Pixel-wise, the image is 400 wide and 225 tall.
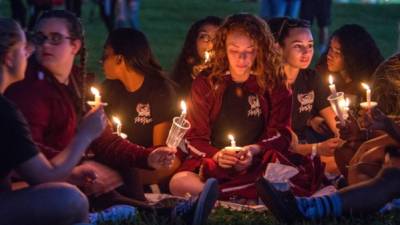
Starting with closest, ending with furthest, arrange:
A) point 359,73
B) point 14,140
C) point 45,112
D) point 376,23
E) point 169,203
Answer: point 14,140
point 45,112
point 169,203
point 359,73
point 376,23

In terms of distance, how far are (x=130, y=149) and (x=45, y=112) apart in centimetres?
67

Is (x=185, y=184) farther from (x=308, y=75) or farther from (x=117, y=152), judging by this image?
(x=308, y=75)

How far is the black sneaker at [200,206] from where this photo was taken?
5.05m

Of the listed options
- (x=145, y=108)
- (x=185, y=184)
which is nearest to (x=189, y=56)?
(x=145, y=108)

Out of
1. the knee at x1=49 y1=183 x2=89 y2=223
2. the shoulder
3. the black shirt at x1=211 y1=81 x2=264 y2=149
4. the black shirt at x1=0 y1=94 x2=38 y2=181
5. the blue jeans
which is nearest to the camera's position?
the black shirt at x1=0 y1=94 x2=38 y2=181

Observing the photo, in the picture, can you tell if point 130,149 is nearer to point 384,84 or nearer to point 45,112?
point 45,112

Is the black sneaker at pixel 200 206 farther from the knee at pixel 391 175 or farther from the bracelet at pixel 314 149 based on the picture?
the bracelet at pixel 314 149

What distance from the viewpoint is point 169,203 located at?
586 cm

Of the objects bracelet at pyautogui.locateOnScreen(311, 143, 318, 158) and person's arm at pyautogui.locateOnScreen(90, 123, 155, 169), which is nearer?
person's arm at pyautogui.locateOnScreen(90, 123, 155, 169)

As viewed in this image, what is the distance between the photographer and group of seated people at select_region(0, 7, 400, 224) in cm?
462

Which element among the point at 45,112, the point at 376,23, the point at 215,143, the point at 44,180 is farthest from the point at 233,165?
the point at 376,23

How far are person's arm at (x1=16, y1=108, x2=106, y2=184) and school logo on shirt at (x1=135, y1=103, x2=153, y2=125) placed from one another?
179cm

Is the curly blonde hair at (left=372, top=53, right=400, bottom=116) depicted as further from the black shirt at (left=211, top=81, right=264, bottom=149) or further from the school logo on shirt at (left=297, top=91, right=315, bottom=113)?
the school logo on shirt at (left=297, top=91, right=315, bottom=113)

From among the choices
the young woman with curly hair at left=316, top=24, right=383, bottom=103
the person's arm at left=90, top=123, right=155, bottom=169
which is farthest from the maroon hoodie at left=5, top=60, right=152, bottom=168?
the young woman with curly hair at left=316, top=24, right=383, bottom=103
